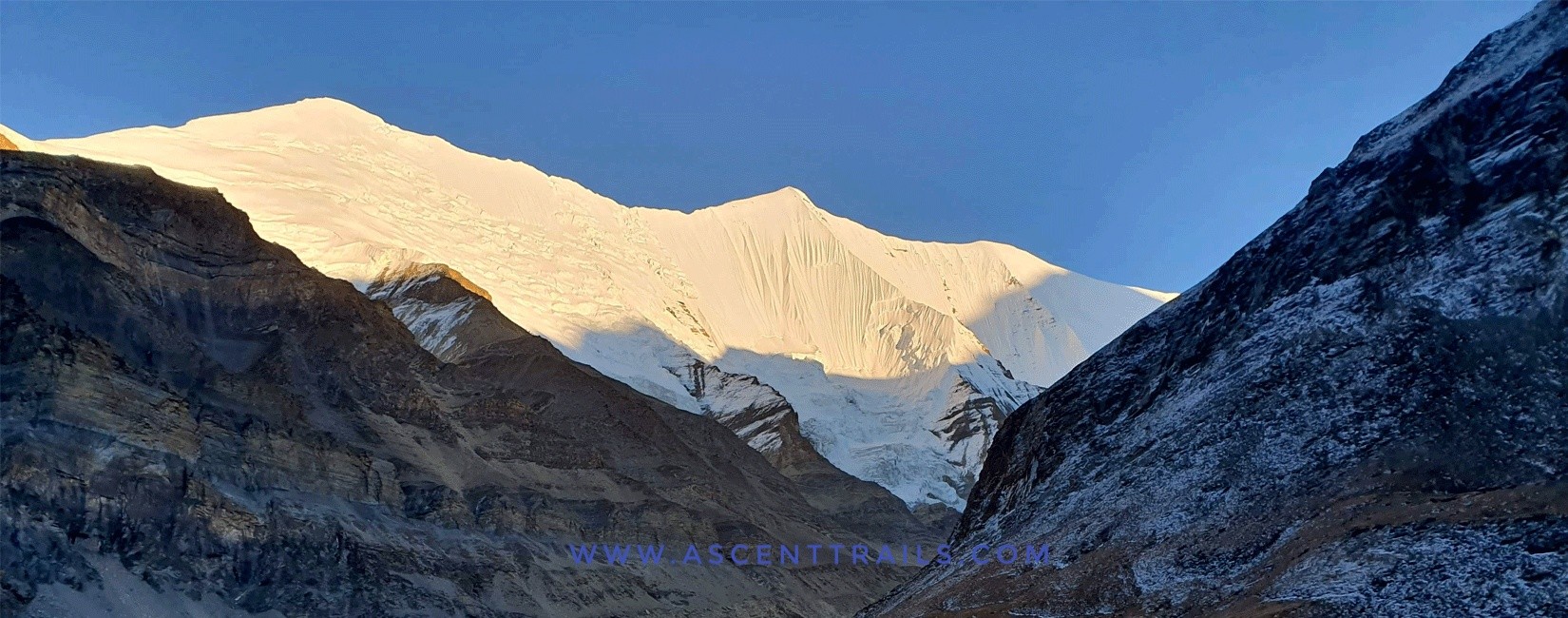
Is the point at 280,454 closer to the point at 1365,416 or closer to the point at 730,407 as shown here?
the point at 1365,416

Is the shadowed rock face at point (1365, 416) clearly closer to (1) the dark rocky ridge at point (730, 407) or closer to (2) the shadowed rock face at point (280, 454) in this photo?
(2) the shadowed rock face at point (280, 454)

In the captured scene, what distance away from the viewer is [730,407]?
649 feet

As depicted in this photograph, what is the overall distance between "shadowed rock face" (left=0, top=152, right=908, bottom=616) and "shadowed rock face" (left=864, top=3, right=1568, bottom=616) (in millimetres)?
39740

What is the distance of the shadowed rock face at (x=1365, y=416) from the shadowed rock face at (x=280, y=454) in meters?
39.7

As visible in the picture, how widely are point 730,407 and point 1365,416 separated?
16068cm

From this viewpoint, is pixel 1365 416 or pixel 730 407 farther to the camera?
pixel 730 407

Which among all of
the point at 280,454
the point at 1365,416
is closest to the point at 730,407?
the point at 280,454

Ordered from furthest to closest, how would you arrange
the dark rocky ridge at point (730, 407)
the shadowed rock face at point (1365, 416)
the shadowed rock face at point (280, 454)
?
1. the dark rocky ridge at point (730, 407)
2. the shadowed rock face at point (280, 454)
3. the shadowed rock face at point (1365, 416)

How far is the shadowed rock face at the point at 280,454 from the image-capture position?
6756 centimetres

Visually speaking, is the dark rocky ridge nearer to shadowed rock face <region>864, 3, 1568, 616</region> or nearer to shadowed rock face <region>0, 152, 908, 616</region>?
shadowed rock face <region>0, 152, 908, 616</region>

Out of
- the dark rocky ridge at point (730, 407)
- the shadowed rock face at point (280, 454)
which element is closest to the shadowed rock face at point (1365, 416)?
the shadowed rock face at point (280, 454)

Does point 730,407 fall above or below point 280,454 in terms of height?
above

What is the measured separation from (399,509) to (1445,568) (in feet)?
252

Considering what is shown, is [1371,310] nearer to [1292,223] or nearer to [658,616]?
[1292,223]
